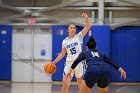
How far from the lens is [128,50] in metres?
17.6

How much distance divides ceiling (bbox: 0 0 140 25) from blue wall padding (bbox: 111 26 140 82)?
0.55 metres

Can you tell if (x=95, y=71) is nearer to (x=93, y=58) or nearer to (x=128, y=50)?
(x=93, y=58)

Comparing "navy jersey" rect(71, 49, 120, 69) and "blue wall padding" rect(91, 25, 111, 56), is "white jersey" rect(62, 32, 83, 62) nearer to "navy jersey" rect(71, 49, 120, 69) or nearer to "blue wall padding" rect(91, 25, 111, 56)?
"navy jersey" rect(71, 49, 120, 69)

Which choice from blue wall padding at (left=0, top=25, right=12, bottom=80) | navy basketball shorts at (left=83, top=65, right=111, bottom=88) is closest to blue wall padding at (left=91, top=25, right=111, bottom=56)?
blue wall padding at (left=0, top=25, right=12, bottom=80)

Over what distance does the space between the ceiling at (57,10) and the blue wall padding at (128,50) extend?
546 mm

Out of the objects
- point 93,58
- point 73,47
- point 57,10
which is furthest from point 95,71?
point 57,10

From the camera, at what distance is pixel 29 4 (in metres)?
18.4

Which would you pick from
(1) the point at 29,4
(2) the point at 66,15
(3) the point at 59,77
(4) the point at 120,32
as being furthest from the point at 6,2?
(4) the point at 120,32

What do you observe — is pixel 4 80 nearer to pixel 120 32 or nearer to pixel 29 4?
pixel 29 4

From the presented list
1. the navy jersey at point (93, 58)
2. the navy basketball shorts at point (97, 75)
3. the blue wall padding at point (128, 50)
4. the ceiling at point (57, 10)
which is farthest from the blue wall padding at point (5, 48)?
the navy basketball shorts at point (97, 75)

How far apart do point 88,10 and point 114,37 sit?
1848mm

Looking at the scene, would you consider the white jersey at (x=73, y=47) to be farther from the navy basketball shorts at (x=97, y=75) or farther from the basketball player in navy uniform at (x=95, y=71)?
the navy basketball shorts at (x=97, y=75)

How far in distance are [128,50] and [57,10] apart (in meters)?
4.02

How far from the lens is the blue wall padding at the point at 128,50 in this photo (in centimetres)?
1756
